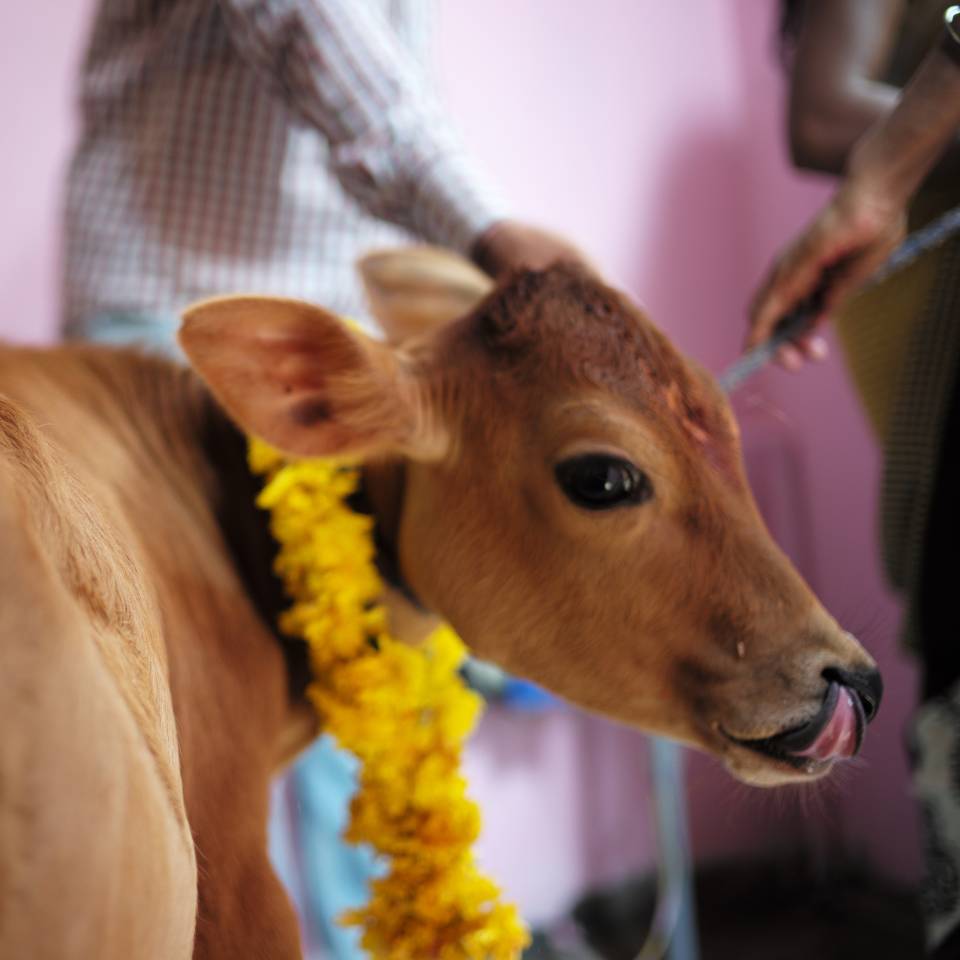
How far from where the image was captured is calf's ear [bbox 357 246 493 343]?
0.88 metres

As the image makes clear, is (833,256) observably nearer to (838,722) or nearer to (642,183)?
(838,722)

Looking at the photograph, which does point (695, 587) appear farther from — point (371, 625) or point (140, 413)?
point (140, 413)

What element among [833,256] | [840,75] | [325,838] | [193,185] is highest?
[840,75]

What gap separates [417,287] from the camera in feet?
3.02

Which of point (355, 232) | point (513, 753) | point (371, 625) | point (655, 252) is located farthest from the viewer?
point (655, 252)

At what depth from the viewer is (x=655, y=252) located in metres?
1.95

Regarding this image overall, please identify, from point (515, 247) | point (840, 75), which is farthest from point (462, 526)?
point (840, 75)

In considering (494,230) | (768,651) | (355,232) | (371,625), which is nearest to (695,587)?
(768,651)

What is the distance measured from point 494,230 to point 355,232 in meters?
0.36

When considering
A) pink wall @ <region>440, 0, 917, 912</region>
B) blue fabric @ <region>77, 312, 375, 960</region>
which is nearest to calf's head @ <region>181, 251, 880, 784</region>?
pink wall @ <region>440, 0, 917, 912</region>

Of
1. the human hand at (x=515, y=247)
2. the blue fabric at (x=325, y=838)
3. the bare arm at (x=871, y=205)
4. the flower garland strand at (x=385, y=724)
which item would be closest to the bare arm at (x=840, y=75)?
the bare arm at (x=871, y=205)

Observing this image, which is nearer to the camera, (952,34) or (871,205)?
(952,34)

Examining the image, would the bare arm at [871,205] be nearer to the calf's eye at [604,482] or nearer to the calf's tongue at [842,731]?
the calf's eye at [604,482]

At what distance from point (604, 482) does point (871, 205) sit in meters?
0.31
